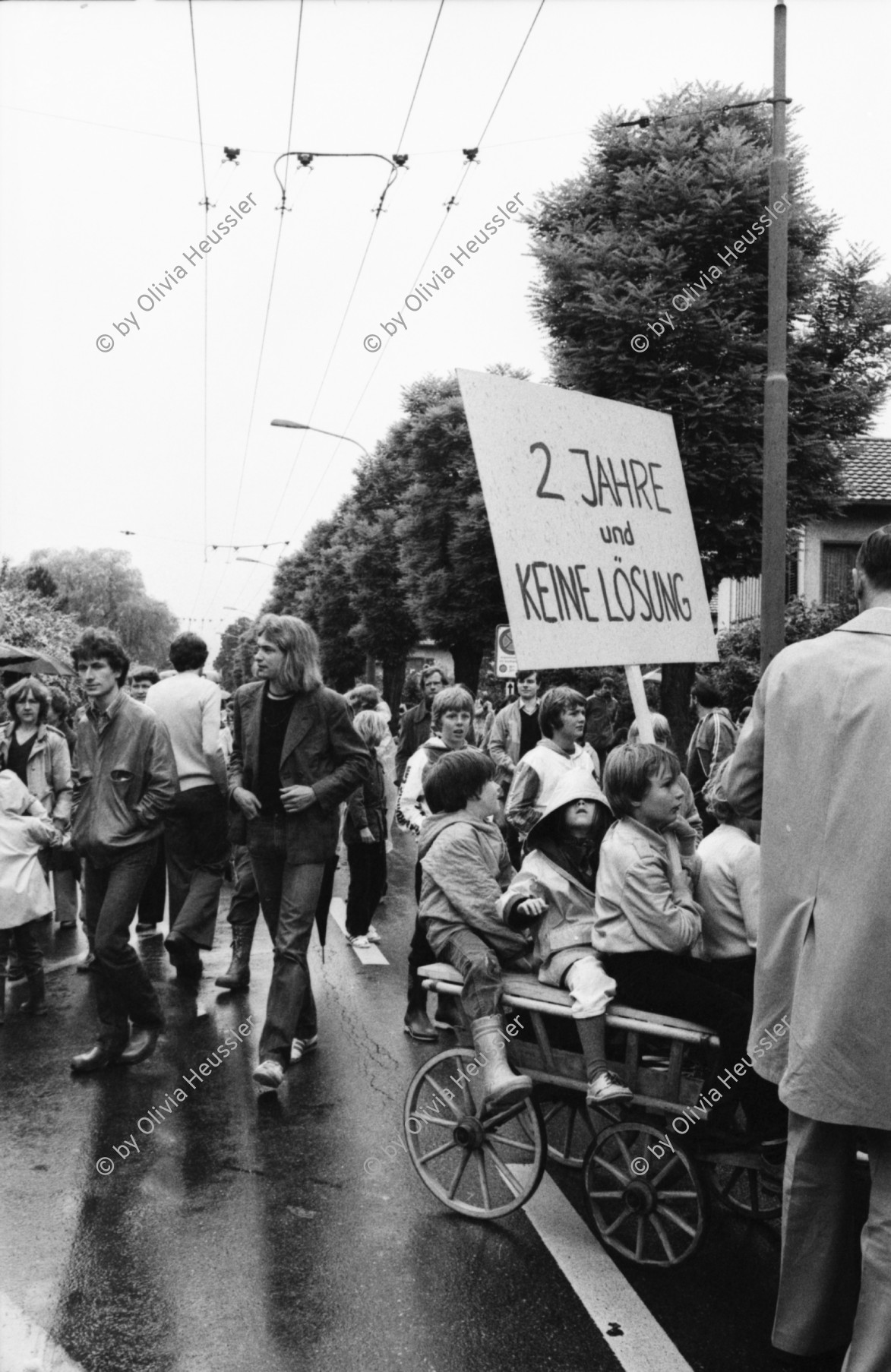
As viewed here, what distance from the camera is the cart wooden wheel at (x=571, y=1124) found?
415 centimetres

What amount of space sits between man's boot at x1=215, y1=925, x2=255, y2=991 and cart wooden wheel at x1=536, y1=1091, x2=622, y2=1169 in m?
2.33

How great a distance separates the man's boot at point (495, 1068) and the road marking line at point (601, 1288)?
0.46 m

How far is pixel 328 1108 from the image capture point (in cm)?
512

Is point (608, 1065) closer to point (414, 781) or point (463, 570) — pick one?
point (414, 781)

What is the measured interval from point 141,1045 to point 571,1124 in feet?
7.36

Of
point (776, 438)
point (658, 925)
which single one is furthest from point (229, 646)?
point (658, 925)

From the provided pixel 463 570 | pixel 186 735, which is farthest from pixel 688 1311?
pixel 463 570

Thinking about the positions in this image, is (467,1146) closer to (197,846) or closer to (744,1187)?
(744,1187)

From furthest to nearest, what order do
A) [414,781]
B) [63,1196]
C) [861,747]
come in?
[414,781]
[63,1196]
[861,747]

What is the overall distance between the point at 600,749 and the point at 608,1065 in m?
8.48

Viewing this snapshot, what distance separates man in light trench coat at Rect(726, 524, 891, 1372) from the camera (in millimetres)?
2814

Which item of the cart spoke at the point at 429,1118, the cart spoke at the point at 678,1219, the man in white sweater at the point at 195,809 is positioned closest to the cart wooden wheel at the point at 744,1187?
the cart spoke at the point at 678,1219

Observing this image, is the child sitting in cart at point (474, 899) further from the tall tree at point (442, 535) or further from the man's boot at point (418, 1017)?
the tall tree at point (442, 535)

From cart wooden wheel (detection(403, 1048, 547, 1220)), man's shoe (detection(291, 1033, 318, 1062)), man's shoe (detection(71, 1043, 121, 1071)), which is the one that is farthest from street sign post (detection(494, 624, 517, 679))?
cart wooden wheel (detection(403, 1048, 547, 1220))
